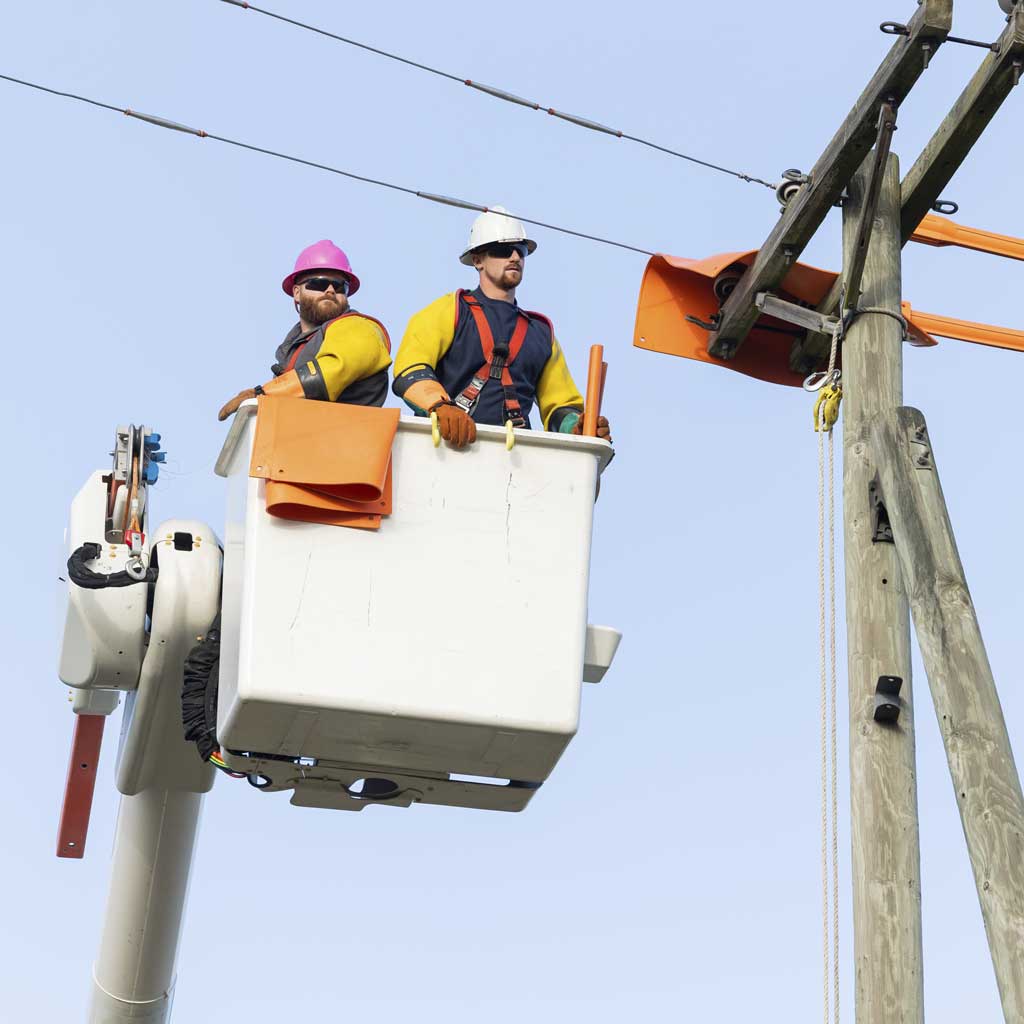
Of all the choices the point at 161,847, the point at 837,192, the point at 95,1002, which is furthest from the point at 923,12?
the point at 95,1002

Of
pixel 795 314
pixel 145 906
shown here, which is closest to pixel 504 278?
pixel 795 314

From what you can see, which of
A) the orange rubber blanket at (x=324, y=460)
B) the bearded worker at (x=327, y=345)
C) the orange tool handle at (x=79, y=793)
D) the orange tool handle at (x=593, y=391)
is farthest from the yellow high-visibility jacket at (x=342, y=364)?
the orange tool handle at (x=79, y=793)

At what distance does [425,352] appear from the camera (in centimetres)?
855

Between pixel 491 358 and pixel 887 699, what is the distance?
1.94 metres

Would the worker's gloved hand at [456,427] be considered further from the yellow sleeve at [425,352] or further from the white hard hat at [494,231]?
the white hard hat at [494,231]

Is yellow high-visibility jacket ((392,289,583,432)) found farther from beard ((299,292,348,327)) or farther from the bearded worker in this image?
beard ((299,292,348,327))

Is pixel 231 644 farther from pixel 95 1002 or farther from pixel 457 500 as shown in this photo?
pixel 95 1002

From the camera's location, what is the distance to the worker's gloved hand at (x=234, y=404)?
8.31 m

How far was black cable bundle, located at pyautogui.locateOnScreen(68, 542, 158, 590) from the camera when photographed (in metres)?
8.73

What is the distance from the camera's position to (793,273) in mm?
9609

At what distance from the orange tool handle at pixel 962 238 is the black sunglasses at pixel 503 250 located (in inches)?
66.4

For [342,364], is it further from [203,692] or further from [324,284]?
[203,692]

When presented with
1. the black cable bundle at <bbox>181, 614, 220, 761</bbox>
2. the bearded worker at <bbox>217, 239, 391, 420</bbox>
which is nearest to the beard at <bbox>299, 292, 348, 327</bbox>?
the bearded worker at <bbox>217, 239, 391, 420</bbox>

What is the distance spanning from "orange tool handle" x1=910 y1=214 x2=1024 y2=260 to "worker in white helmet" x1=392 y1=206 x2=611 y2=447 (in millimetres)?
1748
